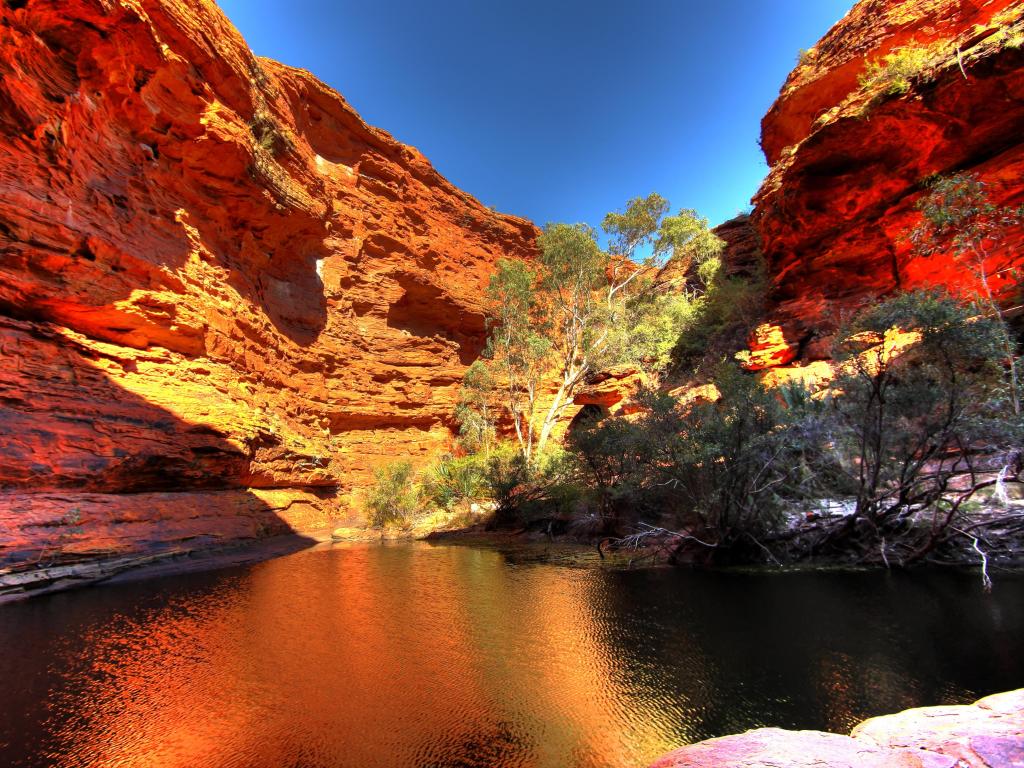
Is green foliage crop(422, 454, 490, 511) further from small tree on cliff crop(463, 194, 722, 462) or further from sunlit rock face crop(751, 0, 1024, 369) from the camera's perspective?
sunlit rock face crop(751, 0, 1024, 369)

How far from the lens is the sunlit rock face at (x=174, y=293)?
10.0 meters

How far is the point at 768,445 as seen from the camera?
25.1 ft

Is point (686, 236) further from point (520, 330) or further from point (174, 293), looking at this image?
point (174, 293)

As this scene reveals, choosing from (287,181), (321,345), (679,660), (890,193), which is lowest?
(679,660)

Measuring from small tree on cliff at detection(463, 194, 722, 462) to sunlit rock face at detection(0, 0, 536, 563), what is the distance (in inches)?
273

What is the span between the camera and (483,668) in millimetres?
3902

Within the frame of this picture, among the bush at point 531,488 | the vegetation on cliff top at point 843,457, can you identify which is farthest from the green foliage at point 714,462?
the bush at point 531,488

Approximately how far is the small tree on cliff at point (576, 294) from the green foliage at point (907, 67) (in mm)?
6528

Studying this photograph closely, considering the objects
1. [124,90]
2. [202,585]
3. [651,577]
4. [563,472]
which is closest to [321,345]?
[124,90]

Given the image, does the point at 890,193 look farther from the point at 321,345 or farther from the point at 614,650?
the point at 321,345

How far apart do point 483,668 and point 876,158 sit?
19128mm

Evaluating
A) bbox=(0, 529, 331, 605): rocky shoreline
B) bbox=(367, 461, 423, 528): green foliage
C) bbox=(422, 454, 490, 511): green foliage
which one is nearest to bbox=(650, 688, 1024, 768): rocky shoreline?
bbox=(0, 529, 331, 605): rocky shoreline

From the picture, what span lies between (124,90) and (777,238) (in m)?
22.8

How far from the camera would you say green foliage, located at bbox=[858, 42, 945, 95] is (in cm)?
1301
